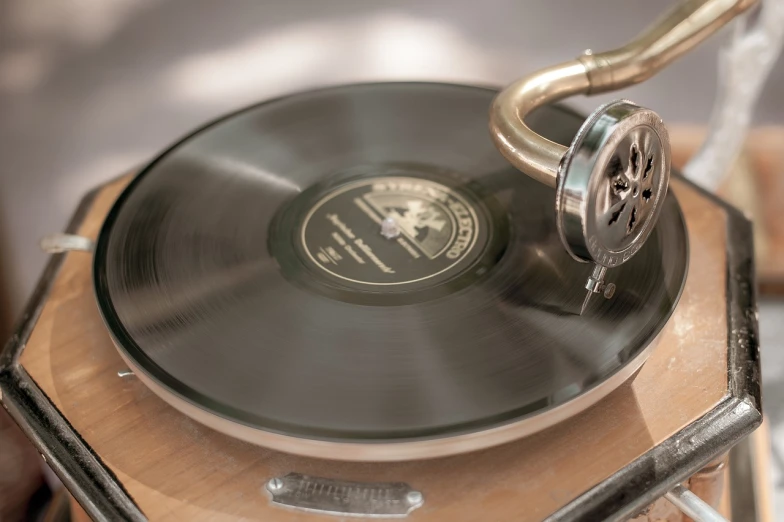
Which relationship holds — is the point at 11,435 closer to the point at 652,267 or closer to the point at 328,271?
the point at 328,271

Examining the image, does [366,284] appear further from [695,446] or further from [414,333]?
[695,446]

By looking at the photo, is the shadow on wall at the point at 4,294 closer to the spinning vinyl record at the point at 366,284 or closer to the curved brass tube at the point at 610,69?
the spinning vinyl record at the point at 366,284

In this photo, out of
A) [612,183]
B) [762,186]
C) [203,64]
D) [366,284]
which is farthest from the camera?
[203,64]

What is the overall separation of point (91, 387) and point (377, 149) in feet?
1.27

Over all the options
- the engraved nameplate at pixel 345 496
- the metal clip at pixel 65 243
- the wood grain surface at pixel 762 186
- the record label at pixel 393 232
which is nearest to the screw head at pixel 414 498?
the engraved nameplate at pixel 345 496

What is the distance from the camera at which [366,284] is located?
2.58 ft

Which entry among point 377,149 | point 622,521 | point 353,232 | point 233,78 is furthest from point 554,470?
point 233,78

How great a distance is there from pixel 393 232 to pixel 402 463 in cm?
24

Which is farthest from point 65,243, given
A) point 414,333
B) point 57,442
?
Result: point 414,333

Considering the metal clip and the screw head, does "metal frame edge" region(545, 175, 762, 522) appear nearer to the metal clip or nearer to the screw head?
the screw head

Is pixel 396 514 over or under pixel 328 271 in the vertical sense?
under

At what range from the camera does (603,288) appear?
73cm

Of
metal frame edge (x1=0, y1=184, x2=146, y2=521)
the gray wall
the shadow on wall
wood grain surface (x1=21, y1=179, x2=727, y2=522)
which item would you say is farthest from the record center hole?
the shadow on wall

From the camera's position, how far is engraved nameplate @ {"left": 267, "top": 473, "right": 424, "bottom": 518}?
66 centimetres
